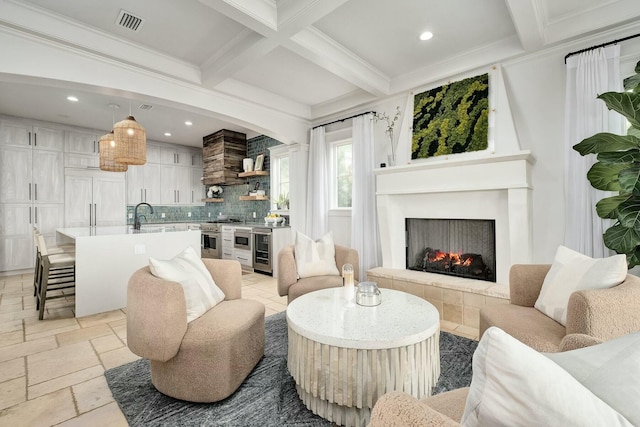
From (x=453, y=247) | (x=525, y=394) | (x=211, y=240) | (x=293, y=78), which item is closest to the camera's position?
(x=525, y=394)

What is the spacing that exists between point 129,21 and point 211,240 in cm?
470

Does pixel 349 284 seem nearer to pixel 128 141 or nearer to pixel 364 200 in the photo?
pixel 364 200

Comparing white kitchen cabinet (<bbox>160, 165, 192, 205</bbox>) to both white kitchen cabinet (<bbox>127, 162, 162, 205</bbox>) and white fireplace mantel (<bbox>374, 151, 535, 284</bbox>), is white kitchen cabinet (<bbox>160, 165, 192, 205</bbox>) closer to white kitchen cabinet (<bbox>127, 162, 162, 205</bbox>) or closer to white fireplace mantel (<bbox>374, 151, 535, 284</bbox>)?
white kitchen cabinet (<bbox>127, 162, 162, 205</bbox>)

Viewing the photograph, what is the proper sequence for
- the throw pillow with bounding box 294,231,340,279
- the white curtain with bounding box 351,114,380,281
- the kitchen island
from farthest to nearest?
the white curtain with bounding box 351,114,380,281
the kitchen island
the throw pillow with bounding box 294,231,340,279

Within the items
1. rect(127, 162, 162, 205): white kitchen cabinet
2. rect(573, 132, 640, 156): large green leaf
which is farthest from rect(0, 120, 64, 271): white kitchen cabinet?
rect(573, 132, 640, 156): large green leaf

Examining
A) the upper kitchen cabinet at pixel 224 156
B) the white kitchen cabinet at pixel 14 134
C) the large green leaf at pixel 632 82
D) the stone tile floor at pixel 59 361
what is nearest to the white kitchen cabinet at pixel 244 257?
the upper kitchen cabinet at pixel 224 156

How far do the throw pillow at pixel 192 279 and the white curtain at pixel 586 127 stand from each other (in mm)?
3103

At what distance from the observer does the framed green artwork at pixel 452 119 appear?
324 cm

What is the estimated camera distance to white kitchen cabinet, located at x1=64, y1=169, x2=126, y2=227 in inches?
228

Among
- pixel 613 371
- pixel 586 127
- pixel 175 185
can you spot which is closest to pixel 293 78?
pixel 586 127

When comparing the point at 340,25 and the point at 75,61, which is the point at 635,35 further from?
the point at 75,61

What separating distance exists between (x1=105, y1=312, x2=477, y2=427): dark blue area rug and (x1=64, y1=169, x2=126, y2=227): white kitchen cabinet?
5029 mm

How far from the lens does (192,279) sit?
1973mm

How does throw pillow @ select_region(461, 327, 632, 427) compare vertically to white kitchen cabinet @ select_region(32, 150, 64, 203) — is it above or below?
below
